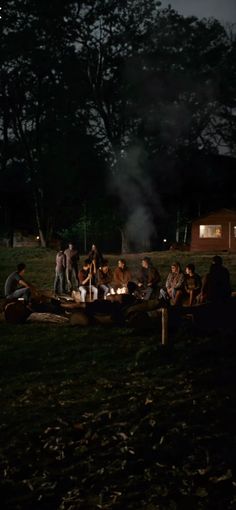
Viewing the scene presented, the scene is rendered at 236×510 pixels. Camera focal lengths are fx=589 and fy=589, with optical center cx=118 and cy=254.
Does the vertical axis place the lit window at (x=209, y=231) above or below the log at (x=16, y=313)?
above

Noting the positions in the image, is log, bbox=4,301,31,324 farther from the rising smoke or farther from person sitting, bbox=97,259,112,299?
the rising smoke

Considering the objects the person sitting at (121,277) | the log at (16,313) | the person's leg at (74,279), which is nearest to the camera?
the log at (16,313)

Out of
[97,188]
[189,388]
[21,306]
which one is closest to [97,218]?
[97,188]

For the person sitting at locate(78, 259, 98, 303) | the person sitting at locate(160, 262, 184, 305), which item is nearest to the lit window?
the person sitting at locate(78, 259, 98, 303)

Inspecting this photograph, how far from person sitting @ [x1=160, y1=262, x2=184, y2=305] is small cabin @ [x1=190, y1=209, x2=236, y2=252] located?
2601 centimetres

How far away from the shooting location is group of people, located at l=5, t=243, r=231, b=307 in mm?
12219

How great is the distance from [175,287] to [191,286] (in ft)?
1.21

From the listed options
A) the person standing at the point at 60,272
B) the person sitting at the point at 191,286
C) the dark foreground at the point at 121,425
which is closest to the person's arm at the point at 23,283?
the dark foreground at the point at 121,425

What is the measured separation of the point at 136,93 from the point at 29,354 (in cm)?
2489

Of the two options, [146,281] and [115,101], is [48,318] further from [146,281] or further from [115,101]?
[115,101]

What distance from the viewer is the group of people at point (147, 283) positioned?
12.2 metres

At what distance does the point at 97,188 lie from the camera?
36125 mm

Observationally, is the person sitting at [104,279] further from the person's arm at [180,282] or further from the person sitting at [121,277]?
the person's arm at [180,282]

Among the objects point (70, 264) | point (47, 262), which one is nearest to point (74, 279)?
point (70, 264)
